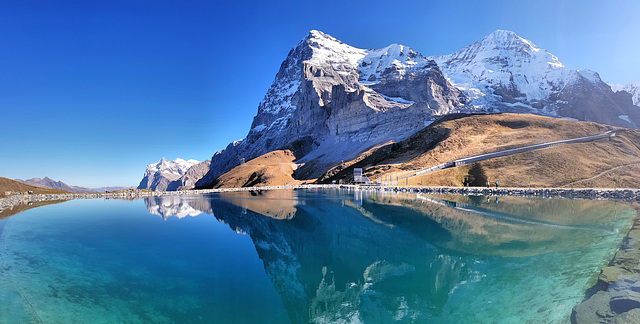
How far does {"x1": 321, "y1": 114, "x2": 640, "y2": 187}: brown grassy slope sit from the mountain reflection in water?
101ft

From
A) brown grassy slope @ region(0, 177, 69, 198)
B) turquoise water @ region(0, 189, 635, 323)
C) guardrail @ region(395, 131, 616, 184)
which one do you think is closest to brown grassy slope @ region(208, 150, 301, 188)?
guardrail @ region(395, 131, 616, 184)

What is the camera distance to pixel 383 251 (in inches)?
582

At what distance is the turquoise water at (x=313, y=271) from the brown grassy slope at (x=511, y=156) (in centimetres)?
3446

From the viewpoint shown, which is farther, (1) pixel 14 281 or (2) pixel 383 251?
(2) pixel 383 251

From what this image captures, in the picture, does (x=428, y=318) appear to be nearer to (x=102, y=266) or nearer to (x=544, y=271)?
(x=544, y=271)

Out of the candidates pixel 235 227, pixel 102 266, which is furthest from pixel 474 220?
pixel 102 266

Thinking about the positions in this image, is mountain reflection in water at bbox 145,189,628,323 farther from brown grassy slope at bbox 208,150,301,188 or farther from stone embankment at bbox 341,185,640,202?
brown grassy slope at bbox 208,150,301,188

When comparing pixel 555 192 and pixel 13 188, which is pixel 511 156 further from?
pixel 13 188

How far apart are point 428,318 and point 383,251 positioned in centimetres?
658

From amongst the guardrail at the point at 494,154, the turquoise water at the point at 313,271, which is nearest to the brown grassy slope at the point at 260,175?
the guardrail at the point at 494,154

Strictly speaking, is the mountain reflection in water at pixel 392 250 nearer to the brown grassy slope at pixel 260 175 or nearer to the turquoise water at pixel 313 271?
the turquoise water at pixel 313 271

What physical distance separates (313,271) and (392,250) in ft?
15.8

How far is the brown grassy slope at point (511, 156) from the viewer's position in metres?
51.1

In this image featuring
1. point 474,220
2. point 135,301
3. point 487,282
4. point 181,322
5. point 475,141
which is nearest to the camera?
point 181,322
